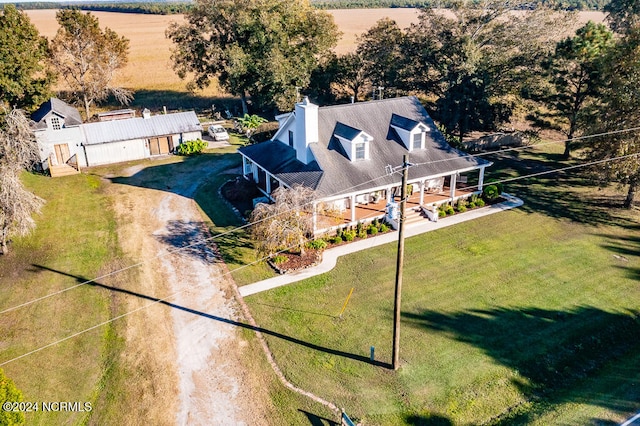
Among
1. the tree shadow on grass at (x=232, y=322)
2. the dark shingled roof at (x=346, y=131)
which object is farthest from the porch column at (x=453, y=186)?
the tree shadow on grass at (x=232, y=322)

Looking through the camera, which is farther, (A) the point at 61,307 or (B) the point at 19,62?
(B) the point at 19,62

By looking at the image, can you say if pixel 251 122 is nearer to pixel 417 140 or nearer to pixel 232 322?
pixel 417 140

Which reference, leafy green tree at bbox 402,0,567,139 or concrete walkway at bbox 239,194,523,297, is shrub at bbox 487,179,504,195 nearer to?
concrete walkway at bbox 239,194,523,297

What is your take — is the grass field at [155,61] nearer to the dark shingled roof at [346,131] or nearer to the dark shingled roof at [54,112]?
the dark shingled roof at [54,112]

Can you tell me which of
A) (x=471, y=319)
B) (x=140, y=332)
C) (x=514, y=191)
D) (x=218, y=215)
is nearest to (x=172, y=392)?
(x=140, y=332)

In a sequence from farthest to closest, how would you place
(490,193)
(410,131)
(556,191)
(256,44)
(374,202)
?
(256,44) → (556,191) → (490,193) → (374,202) → (410,131)

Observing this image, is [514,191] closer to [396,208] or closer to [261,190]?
[396,208]

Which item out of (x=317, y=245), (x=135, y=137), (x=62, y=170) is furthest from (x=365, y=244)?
(x=62, y=170)

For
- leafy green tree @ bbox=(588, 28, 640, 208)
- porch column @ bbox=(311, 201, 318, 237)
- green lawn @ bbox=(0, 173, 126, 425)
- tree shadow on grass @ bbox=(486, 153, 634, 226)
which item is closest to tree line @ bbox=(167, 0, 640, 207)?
leafy green tree @ bbox=(588, 28, 640, 208)
